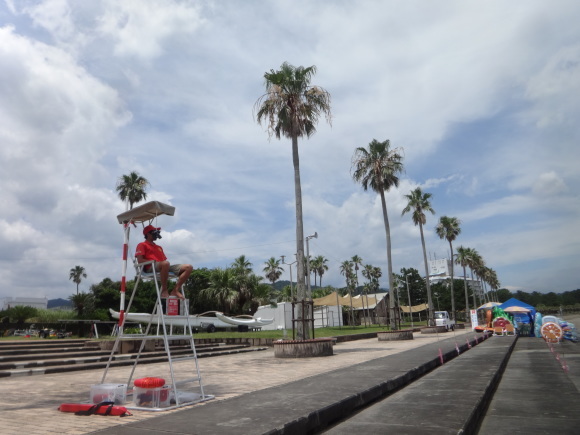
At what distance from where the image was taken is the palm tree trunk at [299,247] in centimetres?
1639

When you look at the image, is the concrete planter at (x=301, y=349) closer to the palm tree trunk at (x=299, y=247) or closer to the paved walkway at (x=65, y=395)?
the palm tree trunk at (x=299, y=247)

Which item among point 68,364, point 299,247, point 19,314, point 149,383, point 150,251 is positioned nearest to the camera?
point 149,383

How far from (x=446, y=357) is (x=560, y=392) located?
564 centimetres

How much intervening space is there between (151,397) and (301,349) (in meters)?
10.3

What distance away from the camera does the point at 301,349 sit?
1526 centimetres

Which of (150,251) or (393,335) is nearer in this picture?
(150,251)

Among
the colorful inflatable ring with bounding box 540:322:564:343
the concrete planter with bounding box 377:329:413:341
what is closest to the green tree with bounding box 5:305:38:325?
the concrete planter with bounding box 377:329:413:341

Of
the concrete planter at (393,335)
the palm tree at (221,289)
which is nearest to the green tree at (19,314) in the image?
the palm tree at (221,289)

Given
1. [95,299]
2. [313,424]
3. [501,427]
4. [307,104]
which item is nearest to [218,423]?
[313,424]

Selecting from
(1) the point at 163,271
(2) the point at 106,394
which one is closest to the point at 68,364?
(2) the point at 106,394

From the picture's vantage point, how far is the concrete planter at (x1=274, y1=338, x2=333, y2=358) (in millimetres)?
15227

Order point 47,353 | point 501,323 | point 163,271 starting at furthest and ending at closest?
point 501,323 → point 47,353 → point 163,271

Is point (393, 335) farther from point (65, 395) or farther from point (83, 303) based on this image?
point (83, 303)

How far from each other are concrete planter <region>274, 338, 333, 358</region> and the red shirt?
10.2m
